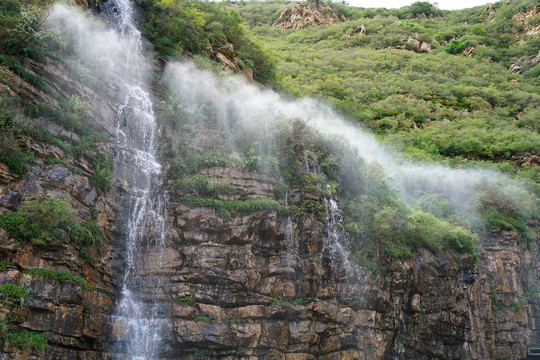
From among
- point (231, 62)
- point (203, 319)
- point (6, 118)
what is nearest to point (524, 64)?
point (231, 62)

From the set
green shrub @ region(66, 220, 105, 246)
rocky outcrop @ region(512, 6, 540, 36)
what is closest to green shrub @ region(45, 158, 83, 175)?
green shrub @ region(66, 220, 105, 246)

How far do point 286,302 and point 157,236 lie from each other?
687 centimetres

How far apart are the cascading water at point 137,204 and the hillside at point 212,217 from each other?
0.09m

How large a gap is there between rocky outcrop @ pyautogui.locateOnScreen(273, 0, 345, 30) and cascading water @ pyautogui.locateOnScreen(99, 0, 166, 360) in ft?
186

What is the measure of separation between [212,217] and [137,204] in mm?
3616

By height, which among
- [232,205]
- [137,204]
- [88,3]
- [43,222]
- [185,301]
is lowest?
[185,301]

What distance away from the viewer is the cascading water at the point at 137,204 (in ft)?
51.6

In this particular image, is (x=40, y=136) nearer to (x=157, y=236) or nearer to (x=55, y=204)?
(x=55, y=204)

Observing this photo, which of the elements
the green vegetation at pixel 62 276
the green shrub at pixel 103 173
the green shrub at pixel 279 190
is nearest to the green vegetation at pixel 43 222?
the green vegetation at pixel 62 276

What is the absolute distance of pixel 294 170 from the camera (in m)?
22.7

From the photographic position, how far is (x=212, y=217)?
18.7 metres

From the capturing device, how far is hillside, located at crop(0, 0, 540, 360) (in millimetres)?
14594

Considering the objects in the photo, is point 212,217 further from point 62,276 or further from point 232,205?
point 62,276

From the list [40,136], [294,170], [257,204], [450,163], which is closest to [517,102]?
[450,163]
